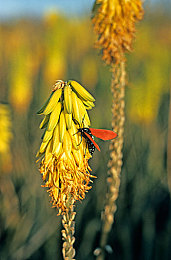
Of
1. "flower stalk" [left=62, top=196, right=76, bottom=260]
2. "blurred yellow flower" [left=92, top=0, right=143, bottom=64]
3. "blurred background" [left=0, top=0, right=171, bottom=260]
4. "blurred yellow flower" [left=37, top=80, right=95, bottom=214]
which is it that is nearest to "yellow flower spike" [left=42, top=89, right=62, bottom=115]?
"blurred yellow flower" [left=37, top=80, right=95, bottom=214]

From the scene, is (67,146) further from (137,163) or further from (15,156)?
(15,156)

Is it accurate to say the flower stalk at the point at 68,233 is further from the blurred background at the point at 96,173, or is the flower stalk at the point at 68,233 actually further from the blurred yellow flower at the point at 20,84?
the blurred yellow flower at the point at 20,84

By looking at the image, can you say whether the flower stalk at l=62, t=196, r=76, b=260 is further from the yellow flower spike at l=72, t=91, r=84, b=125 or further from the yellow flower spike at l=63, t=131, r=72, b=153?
the yellow flower spike at l=72, t=91, r=84, b=125

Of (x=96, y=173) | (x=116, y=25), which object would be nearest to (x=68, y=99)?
(x=116, y=25)

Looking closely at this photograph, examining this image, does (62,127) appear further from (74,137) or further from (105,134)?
(105,134)

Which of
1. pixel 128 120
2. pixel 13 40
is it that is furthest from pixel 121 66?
pixel 13 40

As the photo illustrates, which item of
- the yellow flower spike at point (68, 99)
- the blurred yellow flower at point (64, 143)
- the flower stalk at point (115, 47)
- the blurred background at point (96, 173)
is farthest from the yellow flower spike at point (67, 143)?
the blurred background at point (96, 173)
